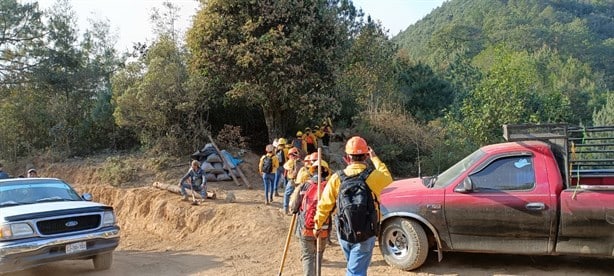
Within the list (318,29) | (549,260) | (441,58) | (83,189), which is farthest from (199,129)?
(441,58)

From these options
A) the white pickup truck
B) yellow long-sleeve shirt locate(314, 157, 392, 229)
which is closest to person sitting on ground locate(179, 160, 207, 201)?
the white pickup truck

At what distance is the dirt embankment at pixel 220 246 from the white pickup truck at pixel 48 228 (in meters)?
0.79

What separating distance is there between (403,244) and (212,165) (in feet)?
32.7

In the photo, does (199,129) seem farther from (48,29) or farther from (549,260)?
(549,260)

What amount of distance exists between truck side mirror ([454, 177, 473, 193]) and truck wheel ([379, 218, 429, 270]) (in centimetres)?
78

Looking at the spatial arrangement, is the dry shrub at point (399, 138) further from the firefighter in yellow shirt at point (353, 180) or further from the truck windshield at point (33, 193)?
the firefighter in yellow shirt at point (353, 180)

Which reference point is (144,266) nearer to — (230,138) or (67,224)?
(67,224)

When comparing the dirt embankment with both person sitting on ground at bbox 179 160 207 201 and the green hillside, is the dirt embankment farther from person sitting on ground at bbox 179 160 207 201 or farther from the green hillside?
the green hillside

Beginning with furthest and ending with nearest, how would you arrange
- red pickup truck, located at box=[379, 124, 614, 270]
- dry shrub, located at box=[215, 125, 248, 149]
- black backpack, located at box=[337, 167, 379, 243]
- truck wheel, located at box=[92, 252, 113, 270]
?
dry shrub, located at box=[215, 125, 248, 149] → truck wheel, located at box=[92, 252, 113, 270] → red pickup truck, located at box=[379, 124, 614, 270] → black backpack, located at box=[337, 167, 379, 243]

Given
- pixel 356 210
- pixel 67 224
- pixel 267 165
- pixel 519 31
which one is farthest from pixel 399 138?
pixel 519 31

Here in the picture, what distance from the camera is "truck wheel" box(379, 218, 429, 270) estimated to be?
733cm

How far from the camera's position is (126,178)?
55.9ft

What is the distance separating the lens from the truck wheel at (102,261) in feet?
27.1

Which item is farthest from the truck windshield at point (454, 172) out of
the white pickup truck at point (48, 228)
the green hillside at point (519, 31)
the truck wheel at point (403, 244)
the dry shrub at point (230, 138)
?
the green hillside at point (519, 31)
